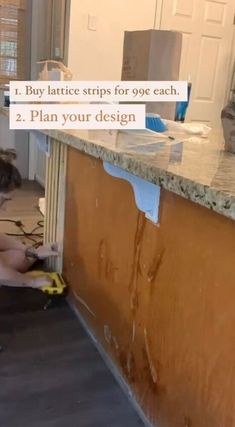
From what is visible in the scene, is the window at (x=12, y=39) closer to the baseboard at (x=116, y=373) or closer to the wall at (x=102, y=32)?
the wall at (x=102, y=32)

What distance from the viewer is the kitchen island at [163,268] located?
86cm

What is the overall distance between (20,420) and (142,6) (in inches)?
113

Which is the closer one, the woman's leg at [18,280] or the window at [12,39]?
the woman's leg at [18,280]

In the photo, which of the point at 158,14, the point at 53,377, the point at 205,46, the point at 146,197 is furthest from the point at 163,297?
the point at 205,46

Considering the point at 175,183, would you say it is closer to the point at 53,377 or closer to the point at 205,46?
the point at 53,377

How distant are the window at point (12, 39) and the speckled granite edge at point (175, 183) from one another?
295 centimetres

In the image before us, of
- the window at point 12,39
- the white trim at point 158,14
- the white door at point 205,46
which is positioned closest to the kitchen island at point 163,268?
the white trim at point 158,14

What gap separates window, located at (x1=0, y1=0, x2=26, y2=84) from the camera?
3648 mm

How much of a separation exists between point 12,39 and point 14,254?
2.46 meters

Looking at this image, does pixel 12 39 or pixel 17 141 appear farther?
pixel 17 141

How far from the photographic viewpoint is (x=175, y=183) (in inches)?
32.2

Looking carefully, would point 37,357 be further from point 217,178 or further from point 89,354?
point 217,178

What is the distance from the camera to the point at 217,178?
2.67 ft

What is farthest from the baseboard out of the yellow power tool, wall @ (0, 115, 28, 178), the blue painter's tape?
wall @ (0, 115, 28, 178)
